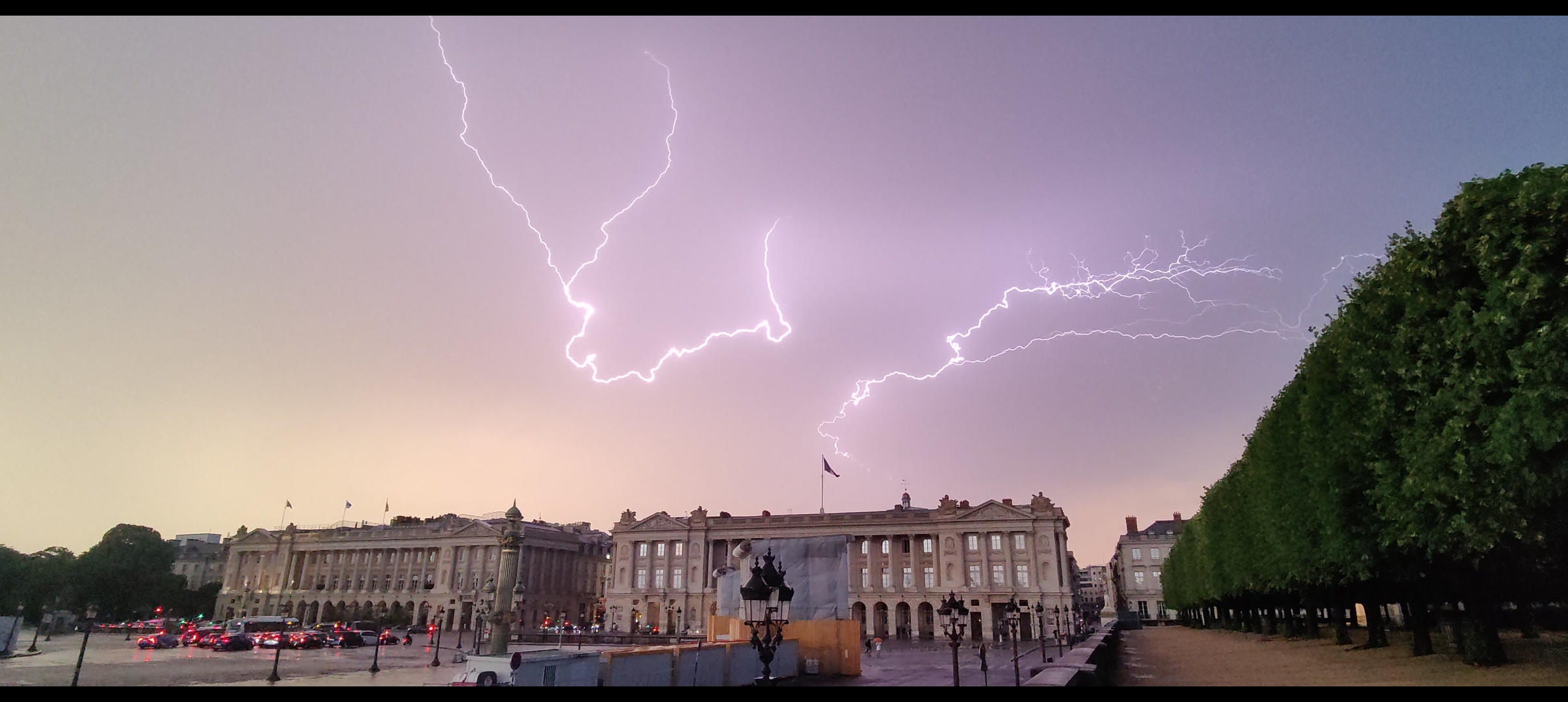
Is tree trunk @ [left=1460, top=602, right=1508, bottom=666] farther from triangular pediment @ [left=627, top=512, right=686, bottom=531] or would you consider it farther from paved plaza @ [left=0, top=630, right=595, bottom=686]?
triangular pediment @ [left=627, top=512, right=686, bottom=531]

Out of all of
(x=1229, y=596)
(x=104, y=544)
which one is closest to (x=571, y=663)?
(x=1229, y=596)

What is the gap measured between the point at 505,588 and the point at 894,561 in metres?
75.2

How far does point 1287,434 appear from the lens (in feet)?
114

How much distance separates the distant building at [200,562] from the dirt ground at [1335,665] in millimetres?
171850

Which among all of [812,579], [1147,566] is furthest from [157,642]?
[1147,566]

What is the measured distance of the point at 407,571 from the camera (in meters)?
130

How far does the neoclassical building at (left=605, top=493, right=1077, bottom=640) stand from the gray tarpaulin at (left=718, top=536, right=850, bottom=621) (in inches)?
2139

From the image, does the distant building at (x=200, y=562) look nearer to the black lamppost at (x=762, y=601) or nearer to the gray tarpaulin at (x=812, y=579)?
the gray tarpaulin at (x=812, y=579)

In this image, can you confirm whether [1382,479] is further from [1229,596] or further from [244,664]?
[1229,596]

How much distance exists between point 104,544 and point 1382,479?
139916 millimetres

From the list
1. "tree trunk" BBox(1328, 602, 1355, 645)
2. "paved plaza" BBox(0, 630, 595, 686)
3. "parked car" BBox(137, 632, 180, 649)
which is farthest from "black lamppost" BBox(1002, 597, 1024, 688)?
"parked car" BBox(137, 632, 180, 649)

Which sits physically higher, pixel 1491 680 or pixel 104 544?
pixel 104 544

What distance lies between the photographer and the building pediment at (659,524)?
119 meters

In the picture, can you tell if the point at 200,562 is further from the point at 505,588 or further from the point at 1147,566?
the point at 1147,566
